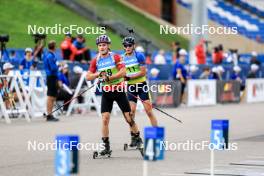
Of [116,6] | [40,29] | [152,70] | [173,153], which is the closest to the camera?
[173,153]

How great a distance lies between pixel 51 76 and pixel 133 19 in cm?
2013

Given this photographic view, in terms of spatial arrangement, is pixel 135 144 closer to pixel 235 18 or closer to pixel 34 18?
pixel 34 18

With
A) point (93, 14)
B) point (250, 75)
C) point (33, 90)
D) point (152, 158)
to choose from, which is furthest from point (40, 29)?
point (152, 158)

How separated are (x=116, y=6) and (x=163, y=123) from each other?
21.0 meters

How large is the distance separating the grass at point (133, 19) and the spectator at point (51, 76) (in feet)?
55.0

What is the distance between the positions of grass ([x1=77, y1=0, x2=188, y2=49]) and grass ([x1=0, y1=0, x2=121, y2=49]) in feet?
3.03

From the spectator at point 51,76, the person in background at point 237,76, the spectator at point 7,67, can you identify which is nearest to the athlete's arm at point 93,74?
the spectator at point 51,76

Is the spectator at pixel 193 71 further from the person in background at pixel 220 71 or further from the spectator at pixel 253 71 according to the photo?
the spectator at pixel 253 71

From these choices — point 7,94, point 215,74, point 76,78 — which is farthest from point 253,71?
point 7,94

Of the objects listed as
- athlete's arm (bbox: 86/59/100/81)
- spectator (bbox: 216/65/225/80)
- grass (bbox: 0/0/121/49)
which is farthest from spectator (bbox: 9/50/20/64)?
athlete's arm (bbox: 86/59/100/81)

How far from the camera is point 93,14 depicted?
39938mm

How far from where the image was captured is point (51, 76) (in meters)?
23.1

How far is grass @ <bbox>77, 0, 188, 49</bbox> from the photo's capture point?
39.9 meters

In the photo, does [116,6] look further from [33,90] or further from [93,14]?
[33,90]
